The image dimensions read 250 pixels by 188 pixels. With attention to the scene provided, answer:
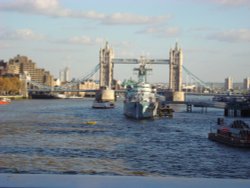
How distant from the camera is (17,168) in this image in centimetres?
1788

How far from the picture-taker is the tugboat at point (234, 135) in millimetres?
29444

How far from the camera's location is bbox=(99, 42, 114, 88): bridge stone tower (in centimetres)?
17652

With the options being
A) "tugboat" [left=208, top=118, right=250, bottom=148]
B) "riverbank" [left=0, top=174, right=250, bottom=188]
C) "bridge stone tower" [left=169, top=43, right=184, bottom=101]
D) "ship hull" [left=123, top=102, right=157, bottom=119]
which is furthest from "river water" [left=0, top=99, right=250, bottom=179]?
"bridge stone tower" [left=169, top=43, right=184, bottom=101]

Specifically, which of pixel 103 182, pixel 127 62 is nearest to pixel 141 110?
pixel 103 182

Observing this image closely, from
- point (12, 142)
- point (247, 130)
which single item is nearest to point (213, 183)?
point (12, 142)

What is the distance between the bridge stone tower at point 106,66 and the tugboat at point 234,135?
142823 mm

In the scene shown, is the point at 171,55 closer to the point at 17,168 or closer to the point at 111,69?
the point at 111,69

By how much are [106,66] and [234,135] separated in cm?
15065

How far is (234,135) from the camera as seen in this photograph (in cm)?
3084

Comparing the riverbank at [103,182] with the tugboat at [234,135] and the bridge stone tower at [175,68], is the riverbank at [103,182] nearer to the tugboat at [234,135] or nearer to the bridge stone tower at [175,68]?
the tugboat at [234,135]

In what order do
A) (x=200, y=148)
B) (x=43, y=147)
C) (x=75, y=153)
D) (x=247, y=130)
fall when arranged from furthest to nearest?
(x=247, y=130) < (x=200, y=148) < (x=43, y=147) < (x=75, y=153)

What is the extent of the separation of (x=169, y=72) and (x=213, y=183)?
175 m

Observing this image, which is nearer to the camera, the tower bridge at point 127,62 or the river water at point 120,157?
the river water at point 120,157

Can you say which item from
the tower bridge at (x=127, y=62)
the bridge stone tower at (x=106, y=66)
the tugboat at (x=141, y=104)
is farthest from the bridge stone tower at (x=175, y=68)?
the tugboat at (x=141, y=104)
